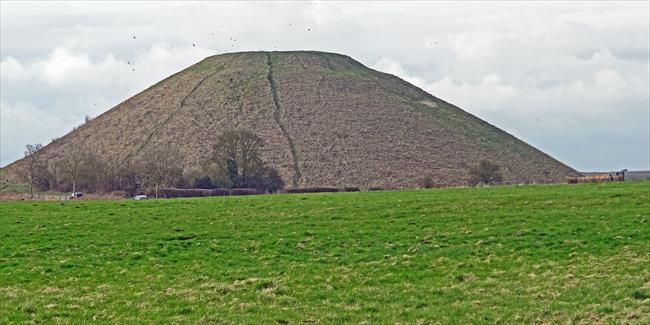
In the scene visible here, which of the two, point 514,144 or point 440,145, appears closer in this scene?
point 440,145

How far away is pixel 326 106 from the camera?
117 metres

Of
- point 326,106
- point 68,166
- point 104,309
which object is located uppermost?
point 326,106

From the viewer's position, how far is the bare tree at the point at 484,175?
87250 mm

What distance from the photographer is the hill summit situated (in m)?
99.1

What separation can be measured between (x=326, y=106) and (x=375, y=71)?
24745 millimetres

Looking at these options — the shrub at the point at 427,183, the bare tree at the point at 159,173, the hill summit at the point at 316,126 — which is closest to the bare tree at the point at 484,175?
the hill summit at the point at 316,126

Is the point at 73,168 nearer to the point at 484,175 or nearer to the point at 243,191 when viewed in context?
the point at 243,191

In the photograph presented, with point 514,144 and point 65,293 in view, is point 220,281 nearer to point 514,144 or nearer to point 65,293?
point 65,293

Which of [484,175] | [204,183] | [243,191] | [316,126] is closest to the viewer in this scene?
[243,191]

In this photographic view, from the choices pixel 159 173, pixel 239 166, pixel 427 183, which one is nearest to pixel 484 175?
pixel 427 183

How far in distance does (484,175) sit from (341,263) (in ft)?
209

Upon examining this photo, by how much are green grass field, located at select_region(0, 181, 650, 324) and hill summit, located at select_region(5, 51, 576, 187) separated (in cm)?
5600

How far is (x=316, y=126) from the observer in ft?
364


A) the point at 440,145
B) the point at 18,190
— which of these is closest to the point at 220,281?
the point at 18,190
